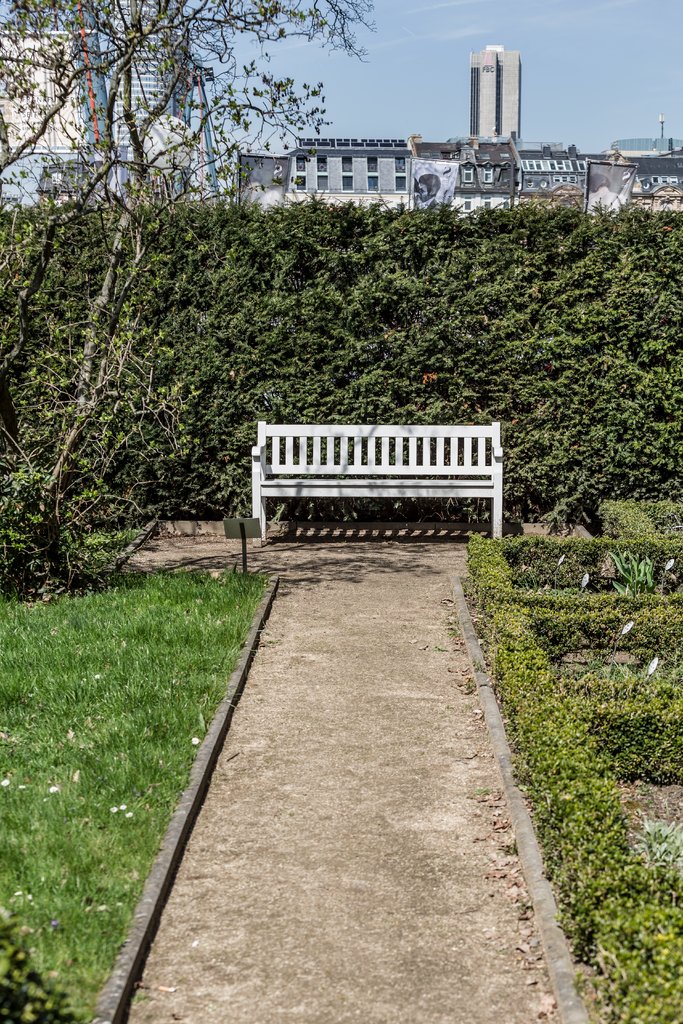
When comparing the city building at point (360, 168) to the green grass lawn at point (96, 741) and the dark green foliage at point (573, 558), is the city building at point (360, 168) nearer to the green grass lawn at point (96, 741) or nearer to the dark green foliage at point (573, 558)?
the dark green foliage at point (573, 558)

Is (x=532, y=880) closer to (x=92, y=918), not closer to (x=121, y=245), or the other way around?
(x=92, y=918)

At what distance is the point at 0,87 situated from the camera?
26.8ft

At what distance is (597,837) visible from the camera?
352 cm

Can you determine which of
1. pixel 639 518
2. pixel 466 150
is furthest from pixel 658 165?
pixel 639 518

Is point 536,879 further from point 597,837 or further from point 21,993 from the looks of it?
point 21,993

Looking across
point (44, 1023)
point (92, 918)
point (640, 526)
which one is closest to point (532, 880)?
point (92, 918)

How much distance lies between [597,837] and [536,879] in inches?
17.5

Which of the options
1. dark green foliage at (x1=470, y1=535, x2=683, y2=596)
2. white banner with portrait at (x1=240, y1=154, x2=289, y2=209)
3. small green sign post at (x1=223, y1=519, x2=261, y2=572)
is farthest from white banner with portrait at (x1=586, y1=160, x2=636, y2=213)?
small green sign post at (x1=223, y1=519, x2=261, y2=572)

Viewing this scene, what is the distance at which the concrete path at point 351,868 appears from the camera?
10.9ft

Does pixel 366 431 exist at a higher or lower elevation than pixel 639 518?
higher

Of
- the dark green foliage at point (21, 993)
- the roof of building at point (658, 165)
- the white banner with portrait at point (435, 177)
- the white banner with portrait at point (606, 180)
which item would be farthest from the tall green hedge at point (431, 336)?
the roof of building at point (658, 165)

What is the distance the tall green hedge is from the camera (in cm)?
1117

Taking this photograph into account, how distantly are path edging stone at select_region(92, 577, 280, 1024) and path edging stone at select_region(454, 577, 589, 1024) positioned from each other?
4.31 feet

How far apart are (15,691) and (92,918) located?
2.40m
